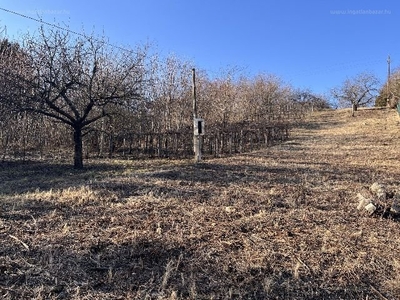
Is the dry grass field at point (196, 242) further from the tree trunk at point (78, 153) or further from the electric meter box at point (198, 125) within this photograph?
the electric meter box at point (198, 125)

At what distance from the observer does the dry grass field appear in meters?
2.15

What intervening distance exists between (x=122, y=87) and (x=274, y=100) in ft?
56.0

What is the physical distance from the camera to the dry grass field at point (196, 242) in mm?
2148

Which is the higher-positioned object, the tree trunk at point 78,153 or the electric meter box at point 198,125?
the electric meter box at point 198,125

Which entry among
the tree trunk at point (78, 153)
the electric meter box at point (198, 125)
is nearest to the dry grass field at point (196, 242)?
the tree trunk at point (78, 153)

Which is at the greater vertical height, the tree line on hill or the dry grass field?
the tree line on hill

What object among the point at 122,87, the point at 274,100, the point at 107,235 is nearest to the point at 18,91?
the point at 122,87

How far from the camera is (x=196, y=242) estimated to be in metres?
2.90

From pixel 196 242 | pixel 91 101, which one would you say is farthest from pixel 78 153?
pixel 196 242

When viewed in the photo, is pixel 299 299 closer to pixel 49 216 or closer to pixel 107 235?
pixel 107 235

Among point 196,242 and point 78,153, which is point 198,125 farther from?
point 196,242

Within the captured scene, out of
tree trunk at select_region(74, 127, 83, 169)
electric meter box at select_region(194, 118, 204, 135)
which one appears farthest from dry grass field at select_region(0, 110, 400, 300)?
electric meter box at select_region(194, 118, 204, 135)

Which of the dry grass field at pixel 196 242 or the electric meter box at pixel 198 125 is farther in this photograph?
the electric meter box at pixel 198 125

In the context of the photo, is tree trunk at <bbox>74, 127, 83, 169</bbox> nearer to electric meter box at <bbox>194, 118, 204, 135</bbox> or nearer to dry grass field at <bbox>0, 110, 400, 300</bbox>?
dry grass field at <bbox>0, 110, 400, 300</bbox>
